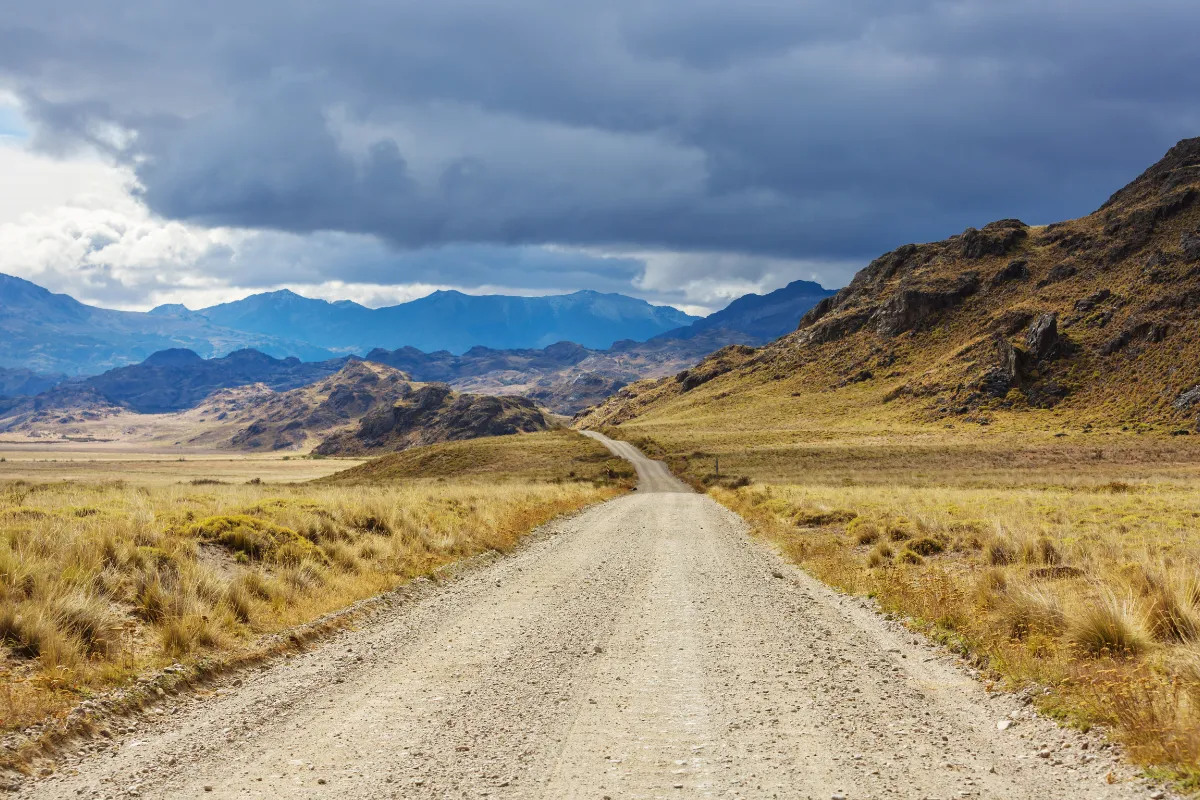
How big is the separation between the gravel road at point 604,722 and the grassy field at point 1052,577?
1.71 feet

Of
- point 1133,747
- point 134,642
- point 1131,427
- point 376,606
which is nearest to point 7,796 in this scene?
point 134,642

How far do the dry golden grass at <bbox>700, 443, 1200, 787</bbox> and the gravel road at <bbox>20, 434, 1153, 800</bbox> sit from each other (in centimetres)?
51

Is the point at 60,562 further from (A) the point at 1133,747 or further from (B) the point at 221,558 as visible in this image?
(A) the point at 1133,747

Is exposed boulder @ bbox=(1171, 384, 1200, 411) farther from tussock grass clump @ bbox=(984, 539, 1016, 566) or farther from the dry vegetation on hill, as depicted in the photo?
tussock grass clump @ bbox=(984, 539, 1016, 566)

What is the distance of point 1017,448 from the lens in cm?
7188

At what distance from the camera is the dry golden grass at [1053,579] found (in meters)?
6.25

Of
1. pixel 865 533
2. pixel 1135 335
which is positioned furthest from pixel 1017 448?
pixel 865 533

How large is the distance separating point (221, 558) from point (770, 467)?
57846 millimetres

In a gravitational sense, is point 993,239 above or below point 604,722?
above

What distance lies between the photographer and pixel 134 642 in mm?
8617

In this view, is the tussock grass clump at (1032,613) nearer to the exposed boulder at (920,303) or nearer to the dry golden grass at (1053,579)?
the dry golden grass at (1053,579)

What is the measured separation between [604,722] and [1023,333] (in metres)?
142

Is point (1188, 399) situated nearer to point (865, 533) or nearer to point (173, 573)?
point (865, 533)

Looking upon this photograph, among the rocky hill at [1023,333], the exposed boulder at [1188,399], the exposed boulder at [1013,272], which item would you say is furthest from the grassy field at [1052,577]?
the exposed boulder at [1013,272]
